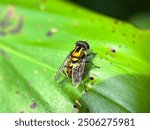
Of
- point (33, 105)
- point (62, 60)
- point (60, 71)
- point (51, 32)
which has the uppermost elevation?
point (51, 32)

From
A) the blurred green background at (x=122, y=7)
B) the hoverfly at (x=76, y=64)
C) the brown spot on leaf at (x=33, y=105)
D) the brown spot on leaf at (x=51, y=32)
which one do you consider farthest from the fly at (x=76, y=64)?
the blurred green background at (x=122, y=7)

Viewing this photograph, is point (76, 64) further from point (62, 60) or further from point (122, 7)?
point (122, 7)

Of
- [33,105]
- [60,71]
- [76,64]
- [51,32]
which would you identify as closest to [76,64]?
[76,64]

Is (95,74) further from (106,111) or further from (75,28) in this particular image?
(75,28)

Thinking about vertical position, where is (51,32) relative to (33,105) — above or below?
above

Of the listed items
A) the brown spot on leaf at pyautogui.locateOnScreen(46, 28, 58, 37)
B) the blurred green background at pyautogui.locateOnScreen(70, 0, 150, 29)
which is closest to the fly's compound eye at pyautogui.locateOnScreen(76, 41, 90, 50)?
the brown spot on leaf at pyautogui.locateOnScreen(46, 28, 58, 37)

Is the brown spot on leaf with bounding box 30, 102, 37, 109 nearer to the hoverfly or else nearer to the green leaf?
the green leaf

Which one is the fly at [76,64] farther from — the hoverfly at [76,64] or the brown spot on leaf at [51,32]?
the brown spot on leaf at [51,32]

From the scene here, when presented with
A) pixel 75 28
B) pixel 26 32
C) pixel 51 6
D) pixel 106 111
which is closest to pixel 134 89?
pixel 106 111
